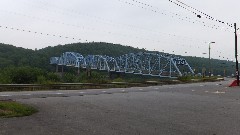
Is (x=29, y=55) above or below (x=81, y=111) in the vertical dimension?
above

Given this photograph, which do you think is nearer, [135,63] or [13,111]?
[13,111]

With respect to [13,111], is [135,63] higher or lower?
higher

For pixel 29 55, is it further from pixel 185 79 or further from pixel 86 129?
pixel 86 129

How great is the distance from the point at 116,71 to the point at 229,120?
130 metres

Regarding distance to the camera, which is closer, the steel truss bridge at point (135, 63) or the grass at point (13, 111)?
the grass at point (13, 111)

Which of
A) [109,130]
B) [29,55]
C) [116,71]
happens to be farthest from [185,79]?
[29,55]

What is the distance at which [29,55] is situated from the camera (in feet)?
605

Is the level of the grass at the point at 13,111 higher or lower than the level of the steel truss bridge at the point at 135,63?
lower

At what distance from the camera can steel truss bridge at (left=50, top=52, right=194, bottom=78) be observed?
109 meters

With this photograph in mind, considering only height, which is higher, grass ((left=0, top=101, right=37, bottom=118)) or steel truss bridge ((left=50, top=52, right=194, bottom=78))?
steel truss bridge ((left=50, top=52, right=194, bottom=78))

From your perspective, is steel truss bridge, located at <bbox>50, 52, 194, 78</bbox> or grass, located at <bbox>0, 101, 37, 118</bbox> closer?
grass, located at <bbox>0, 101, 37, 118</bbox>

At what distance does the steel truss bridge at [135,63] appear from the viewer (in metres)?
109

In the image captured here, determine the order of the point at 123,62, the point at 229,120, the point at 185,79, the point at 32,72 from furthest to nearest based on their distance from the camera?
the point at 123,62 < the point at 32,72 < the point at 185,79 < the point at 229,120

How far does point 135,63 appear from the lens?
142 metres
